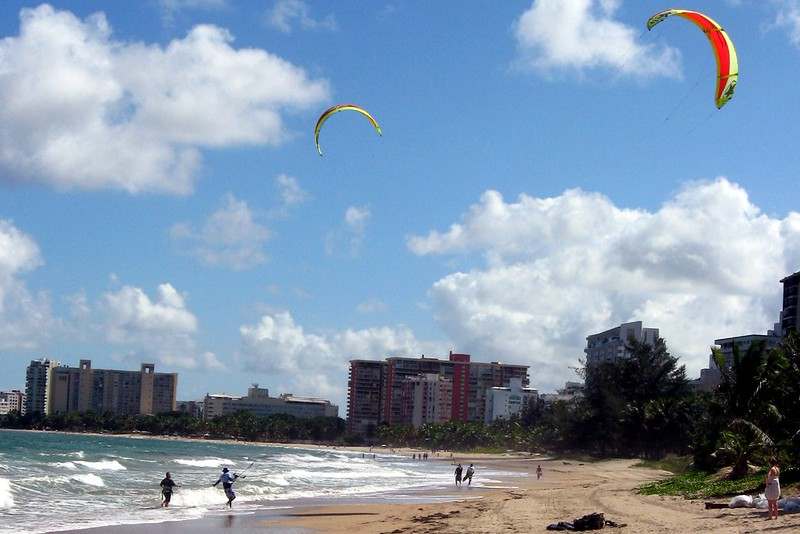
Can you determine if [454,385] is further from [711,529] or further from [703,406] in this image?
[711,529]

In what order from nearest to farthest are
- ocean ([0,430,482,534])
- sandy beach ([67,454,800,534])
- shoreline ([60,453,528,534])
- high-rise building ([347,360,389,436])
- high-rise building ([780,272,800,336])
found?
sandy beach ([67,454,800,534])
shoreline ([60,453,528,534])
ocean ([0,430,482,534])
high-rise building ([780,272,800,336])
high-rise building ([347,360,389,436])

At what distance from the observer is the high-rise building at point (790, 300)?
102062mm

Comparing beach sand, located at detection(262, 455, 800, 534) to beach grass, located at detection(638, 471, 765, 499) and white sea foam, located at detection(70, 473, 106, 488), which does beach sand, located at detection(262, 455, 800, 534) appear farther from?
white sea foam, located at detection(70, 473, 106, 488)

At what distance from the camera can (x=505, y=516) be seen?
23.7m

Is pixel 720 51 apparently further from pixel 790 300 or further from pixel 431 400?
pixel 431 400

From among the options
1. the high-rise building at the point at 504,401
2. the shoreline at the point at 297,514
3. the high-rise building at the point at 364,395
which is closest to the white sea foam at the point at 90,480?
the shoreline at the point at 297,514

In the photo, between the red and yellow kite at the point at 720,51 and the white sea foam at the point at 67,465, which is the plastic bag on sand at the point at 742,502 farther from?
the white sea foam at the point at 67,465

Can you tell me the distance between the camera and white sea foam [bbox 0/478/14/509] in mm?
27409

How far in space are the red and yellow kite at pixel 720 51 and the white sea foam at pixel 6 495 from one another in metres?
20.8

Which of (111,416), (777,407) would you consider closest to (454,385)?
(111,416)

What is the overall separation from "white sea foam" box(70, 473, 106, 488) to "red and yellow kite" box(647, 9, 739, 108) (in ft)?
88.4

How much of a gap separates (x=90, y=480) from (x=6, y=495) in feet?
29.6

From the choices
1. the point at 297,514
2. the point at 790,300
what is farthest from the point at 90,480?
the point at 790,300

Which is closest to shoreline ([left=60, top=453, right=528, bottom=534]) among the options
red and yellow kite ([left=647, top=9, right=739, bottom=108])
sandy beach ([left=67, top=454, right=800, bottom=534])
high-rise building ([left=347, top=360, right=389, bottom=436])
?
sandy beach ([left=67, top=454, right=800, bottom=534])
